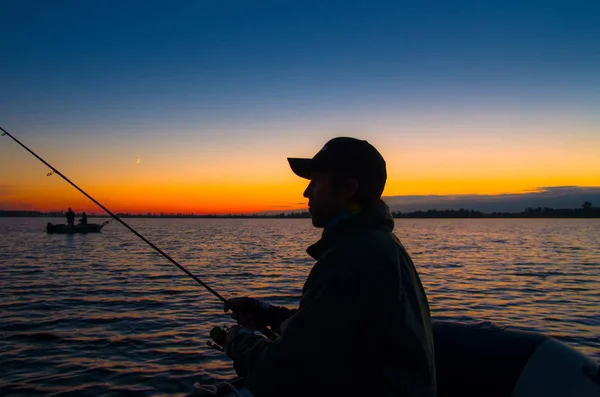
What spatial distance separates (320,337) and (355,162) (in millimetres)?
1069

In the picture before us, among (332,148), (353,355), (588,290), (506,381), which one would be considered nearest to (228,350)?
(353,355)

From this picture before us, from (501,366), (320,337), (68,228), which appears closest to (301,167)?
(320,337)

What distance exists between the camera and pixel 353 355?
2291 mm

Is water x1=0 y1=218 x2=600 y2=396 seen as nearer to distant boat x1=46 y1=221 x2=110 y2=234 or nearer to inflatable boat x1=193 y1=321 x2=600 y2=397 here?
inflatable boat x1=193 y1=321 x2=600 y2=397

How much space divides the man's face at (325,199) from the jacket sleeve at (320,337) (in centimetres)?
52

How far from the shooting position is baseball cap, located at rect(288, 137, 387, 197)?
2.81 meters

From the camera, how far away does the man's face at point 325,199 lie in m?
2.81

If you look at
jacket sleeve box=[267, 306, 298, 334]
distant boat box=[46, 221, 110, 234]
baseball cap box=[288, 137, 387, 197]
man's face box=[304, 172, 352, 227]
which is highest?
baseball cap box=[288, 137, 387, 197]

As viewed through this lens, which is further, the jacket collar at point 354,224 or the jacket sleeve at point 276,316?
the jacket sleeve at point 276,316

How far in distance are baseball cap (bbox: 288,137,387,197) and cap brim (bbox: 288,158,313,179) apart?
0.47 feet

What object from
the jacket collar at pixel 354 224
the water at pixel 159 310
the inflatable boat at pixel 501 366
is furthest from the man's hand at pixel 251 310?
the water at pixel 159 310

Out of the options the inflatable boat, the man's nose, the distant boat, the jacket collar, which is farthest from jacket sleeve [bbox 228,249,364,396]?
the distant boat

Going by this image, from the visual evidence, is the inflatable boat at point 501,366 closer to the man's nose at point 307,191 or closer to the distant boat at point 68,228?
the man's nose at point 307,191

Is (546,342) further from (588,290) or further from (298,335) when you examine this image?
(588,290)
